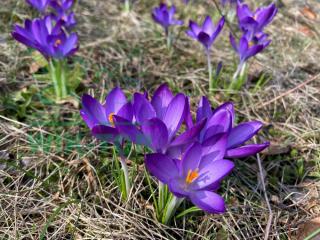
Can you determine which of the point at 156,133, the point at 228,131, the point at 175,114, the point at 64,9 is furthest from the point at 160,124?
the point at 64,9

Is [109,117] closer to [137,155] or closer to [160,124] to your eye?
[160,124]

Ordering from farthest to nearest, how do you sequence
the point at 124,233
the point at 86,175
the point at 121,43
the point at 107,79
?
1. the point at 121,43
2. the point at 107,79
3. the point at 86,175
4. the point at 124,233

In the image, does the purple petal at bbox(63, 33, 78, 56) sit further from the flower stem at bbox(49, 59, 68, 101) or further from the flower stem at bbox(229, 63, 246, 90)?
A: the flower stem at bbox(229, 63, 246, 90)

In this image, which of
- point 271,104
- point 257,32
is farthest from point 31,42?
point 271,104

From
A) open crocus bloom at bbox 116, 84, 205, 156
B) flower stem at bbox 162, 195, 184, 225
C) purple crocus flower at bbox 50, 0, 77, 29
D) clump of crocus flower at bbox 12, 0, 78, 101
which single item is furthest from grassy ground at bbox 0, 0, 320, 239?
open crocus bloom at bbox 116, 84, 205, 156

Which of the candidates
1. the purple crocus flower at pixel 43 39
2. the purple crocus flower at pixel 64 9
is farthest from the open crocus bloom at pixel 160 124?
the purple crocus flower at pixel 64 9

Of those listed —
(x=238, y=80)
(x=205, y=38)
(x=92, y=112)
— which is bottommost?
(x=238, y=80)

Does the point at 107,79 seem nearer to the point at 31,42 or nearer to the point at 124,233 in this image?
the point at 31,42
